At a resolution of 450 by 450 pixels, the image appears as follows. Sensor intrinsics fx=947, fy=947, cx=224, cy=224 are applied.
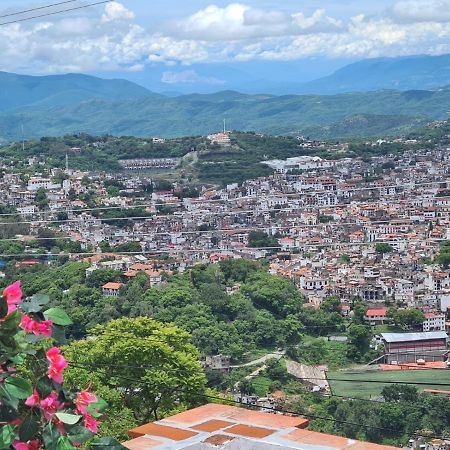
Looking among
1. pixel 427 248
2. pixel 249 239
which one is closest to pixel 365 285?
pixel 427 248

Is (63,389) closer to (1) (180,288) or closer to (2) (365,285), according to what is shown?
(1) (180,288)

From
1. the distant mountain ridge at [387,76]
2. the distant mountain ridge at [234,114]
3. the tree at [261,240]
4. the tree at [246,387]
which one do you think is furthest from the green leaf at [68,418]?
the distant mountain ridge at [387,76]

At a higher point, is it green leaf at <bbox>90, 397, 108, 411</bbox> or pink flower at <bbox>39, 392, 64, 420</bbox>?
pink flower at <bbox>39, 392, 64, 420</bbox>

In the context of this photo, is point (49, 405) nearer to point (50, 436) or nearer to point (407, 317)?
point (50, 436)

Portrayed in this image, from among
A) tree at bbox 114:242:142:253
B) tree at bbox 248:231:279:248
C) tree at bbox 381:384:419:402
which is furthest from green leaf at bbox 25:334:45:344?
tree at bbox 248:231:279:248

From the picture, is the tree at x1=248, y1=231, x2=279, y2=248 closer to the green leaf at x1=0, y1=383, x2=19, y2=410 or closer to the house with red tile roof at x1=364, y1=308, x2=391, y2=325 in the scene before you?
the house with red tile roof at x1=364, y1=308, x2=391, y2=325

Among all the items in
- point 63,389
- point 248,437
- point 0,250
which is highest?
point 63,389

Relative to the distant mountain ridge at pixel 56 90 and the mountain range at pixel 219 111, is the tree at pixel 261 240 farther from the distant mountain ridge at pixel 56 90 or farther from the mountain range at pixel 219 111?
the distant mountain ridge at pixel 56 90
